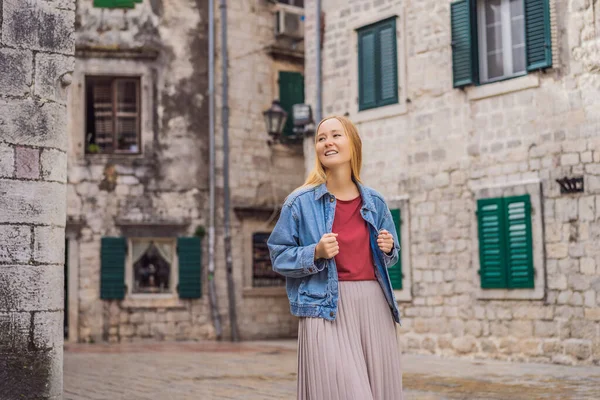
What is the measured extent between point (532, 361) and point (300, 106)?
6.85m

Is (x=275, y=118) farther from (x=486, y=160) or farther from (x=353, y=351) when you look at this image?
(x=353, y=351)

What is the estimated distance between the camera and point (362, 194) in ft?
14.4

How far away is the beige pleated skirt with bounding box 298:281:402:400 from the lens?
13.1 feet

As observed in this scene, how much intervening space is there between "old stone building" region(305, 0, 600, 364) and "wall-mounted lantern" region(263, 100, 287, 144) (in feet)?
7.42

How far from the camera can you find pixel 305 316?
163 inches

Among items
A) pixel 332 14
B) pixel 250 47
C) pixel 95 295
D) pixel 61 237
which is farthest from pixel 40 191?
pixel 250 47

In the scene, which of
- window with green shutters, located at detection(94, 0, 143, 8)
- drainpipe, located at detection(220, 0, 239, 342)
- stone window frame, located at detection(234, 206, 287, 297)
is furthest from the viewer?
stone window frame, located at detection(234, 206, 287, 297)

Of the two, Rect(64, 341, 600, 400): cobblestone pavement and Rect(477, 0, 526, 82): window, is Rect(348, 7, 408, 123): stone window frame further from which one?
Rect(64, 341, 600, 400): cobblestone pavement

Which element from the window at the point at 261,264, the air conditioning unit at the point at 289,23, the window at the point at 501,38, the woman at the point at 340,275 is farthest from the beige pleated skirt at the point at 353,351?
the air conditioning unit at the point at 289,23

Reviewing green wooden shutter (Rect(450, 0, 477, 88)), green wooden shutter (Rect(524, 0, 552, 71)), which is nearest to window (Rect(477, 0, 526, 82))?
green wooden shutter (Rect(450, 0, 477, 88))

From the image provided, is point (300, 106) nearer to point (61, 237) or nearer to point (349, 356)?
point (61, 237)

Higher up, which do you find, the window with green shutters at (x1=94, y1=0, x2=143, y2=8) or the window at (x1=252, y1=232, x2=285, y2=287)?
the window with green shutters at (x1=94, y1=0, x2=143, y2=8)

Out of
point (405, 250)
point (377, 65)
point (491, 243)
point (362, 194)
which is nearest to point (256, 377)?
point (491, 243)

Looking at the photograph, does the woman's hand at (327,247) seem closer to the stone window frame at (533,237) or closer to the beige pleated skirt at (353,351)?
the beige pleated skirt at (353,351)
